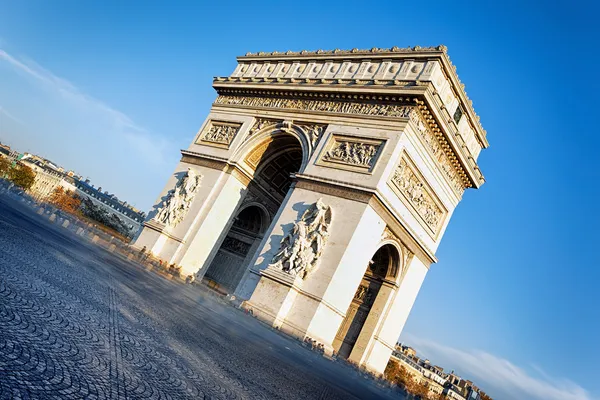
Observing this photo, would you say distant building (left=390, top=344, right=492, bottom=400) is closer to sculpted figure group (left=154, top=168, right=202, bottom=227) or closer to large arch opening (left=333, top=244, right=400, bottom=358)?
large arch opening (left=333, top=244, right=400, bottom=358)

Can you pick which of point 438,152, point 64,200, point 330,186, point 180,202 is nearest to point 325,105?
point 330,186

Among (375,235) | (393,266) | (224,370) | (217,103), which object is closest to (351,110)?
(375,235)

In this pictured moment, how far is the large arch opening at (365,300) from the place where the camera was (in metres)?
17.7

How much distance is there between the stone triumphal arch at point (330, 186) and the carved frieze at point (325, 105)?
51 millimetres

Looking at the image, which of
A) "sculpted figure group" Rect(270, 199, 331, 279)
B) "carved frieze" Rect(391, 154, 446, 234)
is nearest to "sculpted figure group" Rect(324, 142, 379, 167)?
"carved frieze" Rect(391, 154, 446, 234)

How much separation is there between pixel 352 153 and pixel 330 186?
147 cm

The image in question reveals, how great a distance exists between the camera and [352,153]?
16000mm

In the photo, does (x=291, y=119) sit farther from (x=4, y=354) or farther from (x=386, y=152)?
(x=4, y=354)

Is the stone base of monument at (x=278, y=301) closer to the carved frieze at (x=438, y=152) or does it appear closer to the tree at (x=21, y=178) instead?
the carved frieze at (x=438, y=152)

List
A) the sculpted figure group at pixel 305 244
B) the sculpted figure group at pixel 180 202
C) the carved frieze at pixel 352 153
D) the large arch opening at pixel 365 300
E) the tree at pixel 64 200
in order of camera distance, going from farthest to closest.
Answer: the tree at pixel 64 200 → the sculpted figure group at pixel 180 202 → the large arch opening at pixel 365 300 → the carved frieze at pixel 352 153 → the sculpted figure group at pixel 305 244

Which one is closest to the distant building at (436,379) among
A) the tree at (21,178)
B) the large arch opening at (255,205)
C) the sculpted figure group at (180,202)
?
the large arch opening at (255,205)

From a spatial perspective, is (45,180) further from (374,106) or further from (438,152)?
(438,152)

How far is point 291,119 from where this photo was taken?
727 inches

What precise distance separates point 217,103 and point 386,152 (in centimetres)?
1026
